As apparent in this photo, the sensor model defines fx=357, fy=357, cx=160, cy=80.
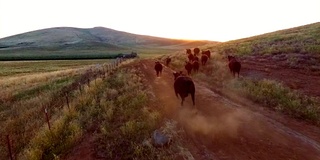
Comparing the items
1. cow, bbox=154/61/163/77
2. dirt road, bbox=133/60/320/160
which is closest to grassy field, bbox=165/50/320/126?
dirt road, bbox=133/60/320/160

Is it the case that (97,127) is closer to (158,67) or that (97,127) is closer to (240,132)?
(240,132)

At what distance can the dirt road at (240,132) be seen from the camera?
10.8 meters

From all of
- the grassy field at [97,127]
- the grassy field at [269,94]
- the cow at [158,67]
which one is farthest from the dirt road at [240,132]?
the cow at [158,67]

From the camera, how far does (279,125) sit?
13703mm

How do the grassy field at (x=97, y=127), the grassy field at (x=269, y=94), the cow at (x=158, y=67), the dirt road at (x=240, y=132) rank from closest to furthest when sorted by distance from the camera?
the dirt road at (x=240, y=132)
the grassy field at (x=97, y=127)
the grassy field at (x=269, y=94)
the cow at (x=158, y=67)

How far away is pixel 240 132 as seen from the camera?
12492mm

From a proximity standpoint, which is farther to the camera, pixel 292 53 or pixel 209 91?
pixel 292 53

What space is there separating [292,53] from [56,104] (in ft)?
71.6

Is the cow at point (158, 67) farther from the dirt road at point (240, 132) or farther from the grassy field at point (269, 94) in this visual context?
the dirt road at point (240, 132)

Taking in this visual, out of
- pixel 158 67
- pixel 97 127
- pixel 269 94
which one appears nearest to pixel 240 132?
pixel 97 127

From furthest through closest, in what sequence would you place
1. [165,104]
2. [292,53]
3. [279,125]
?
1. [292,53]
2. [165,104]
3. [279,125]

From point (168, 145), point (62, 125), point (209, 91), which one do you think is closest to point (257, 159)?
point (168, 145)

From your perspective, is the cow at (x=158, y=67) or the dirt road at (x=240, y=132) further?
the cow at (x=158, y=67)

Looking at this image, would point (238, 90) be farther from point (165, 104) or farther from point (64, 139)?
point (64, 139)
